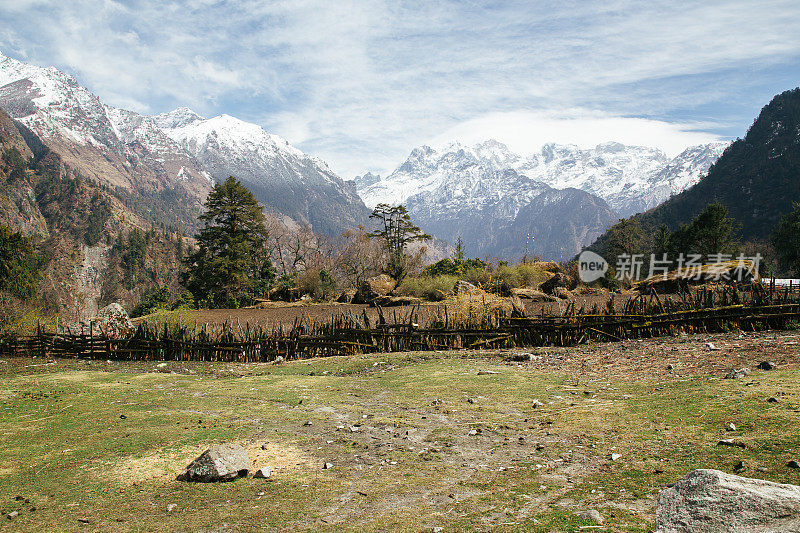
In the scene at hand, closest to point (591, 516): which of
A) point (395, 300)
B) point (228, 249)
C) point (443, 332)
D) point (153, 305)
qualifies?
point (443, 332)

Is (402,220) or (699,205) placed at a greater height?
(699,205)

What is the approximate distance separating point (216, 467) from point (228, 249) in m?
32.8

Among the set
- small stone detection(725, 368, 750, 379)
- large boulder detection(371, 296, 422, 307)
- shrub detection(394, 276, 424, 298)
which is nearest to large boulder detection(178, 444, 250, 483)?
small stone detection(725, 368, 750, 379)

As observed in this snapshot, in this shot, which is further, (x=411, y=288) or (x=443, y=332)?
(x=411, y=288)

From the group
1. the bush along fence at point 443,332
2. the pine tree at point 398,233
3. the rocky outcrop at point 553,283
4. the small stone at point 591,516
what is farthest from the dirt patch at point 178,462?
the pine tree at point 398,233

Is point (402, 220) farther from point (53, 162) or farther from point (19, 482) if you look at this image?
point (53, 162)

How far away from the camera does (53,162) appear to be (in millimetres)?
164875

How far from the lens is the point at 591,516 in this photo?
283 centimetres

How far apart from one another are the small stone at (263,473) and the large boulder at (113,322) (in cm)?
1215

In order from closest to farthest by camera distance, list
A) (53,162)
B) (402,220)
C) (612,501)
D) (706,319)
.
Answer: (612,501) → (706,319) → (402,220) → (53,162)

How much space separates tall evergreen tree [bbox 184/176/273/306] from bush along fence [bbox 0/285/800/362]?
19.3 metres

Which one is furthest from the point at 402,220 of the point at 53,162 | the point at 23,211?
the point at 53,162

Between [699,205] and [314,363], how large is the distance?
119085 mm

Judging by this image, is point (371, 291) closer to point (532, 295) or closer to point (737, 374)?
point (532, 295)
